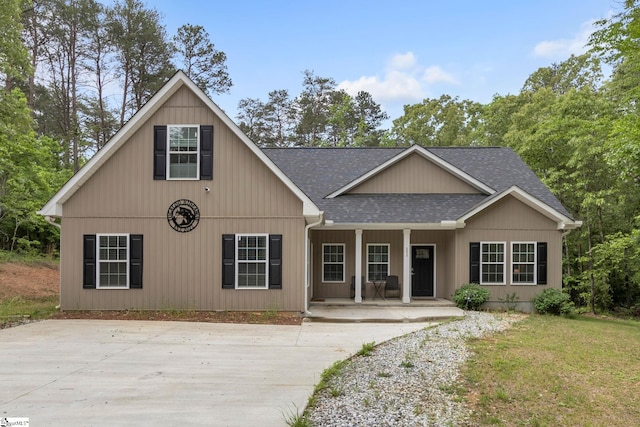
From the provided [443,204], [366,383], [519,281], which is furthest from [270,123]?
[366,383]

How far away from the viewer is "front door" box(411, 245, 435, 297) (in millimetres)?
14438

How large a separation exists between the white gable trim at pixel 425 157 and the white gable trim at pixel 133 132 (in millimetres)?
3589

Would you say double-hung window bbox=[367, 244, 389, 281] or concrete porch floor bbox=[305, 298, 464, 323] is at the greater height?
double-hung window bbox=[367, 244, 389, 281]

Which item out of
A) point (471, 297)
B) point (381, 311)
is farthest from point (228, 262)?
point (471, 297)

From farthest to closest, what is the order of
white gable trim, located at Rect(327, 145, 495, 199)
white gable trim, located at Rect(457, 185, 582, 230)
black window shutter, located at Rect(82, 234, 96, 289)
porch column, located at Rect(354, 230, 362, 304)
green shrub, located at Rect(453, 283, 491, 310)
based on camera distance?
white gable trim, located at Rect(327, 145, 495, 199)
porch column, located at Rect(354, 230, 362, 304)
white gable trim, located at Rect(457, 185, 582, 230)
green shrub, located at Rect(453, 283, 491, 310)
black window shutter, located at Rect(82, 234, 96, 289)

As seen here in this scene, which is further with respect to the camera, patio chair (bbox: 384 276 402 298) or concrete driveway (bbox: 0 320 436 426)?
patio chair (bbox: 384 276 402 298)

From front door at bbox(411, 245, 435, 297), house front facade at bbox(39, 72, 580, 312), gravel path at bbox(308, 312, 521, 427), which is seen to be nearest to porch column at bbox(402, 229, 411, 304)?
front door at bbox(411, 245, 435, 297)

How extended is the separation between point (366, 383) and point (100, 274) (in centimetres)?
859

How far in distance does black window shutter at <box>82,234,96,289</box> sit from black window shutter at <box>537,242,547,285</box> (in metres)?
12.4

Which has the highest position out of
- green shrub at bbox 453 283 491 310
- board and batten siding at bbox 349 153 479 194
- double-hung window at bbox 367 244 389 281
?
board and batten siding at bbox 349 153 479 194

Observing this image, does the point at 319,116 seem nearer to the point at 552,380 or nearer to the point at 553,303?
the point at 553,303

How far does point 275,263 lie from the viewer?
11453 millimetres

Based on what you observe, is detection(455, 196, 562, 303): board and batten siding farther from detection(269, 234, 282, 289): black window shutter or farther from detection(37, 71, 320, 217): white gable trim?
detection(269, 234, 282, 289): black window shutter

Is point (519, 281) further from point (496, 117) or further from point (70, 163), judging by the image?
point (70, 163)
